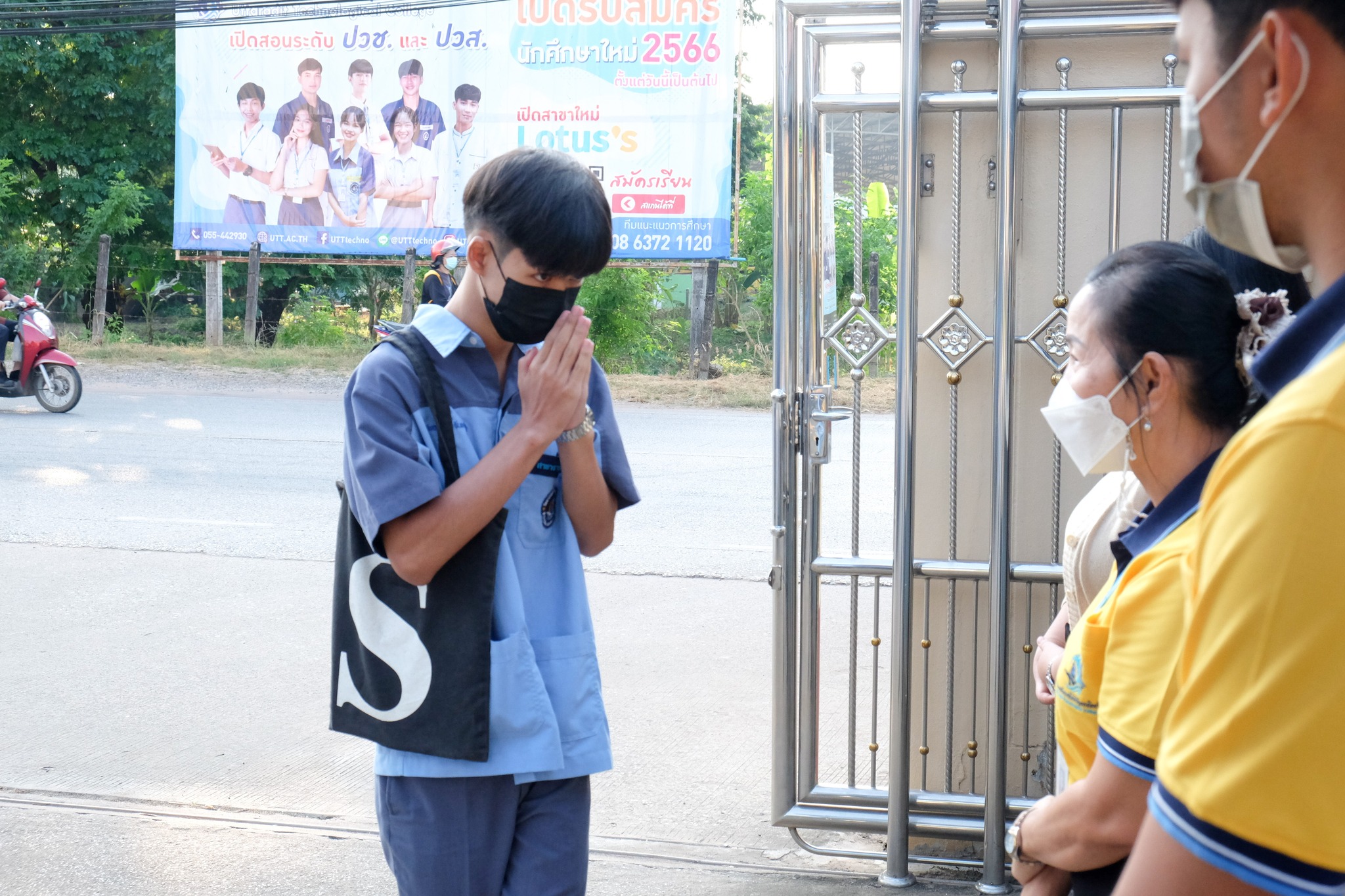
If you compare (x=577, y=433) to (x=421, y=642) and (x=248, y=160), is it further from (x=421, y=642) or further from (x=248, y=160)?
(x=248, y=160)

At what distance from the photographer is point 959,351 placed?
323cm

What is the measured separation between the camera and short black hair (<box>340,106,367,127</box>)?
719 inches

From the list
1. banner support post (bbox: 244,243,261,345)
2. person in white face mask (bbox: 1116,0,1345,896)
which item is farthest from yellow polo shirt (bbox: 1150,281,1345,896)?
banner support post (bbox: 244,243,261,345)

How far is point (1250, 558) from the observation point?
761 millimetres

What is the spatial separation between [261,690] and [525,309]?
343 cm

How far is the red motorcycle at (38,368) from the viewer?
12.7 m

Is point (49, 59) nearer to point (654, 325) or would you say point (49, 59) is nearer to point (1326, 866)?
point (654, 325)

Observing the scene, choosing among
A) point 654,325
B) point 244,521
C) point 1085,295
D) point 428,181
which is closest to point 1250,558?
point 1085,295

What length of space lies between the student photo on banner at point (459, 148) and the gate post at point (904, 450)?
15086mm

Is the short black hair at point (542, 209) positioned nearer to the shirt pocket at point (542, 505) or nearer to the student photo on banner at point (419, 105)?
the shirt pocket at point (542, 505)

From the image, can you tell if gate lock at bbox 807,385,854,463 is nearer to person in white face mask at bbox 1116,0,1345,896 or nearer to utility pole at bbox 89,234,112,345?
person in white face mask at bbox 1116,0,1345,896

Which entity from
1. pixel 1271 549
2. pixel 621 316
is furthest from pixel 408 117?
pixel 1271 549

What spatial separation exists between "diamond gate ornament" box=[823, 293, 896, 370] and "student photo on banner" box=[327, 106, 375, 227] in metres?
16.1

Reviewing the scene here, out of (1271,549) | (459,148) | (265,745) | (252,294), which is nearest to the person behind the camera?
(1271,549)
